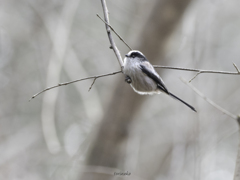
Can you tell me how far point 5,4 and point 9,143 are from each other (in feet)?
8.48

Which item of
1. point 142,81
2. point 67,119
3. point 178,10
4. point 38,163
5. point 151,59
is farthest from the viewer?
point 67,119

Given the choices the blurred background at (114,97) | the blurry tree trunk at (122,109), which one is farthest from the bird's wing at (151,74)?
the blurry tree trunk at (122,109)

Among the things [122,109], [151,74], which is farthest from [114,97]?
[151,74]

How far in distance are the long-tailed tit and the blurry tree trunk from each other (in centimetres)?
151

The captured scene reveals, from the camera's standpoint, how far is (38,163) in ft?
15.1

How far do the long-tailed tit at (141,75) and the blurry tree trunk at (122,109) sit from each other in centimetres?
151

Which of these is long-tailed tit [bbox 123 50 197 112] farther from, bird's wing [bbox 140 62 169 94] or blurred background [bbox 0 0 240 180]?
blurred background [bbox 0 0 240 180]

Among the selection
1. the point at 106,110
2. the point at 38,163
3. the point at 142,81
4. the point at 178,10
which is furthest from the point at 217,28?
the point at 38,163

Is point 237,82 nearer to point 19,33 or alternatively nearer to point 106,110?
point 106,110

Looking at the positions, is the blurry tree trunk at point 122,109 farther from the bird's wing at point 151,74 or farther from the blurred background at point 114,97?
the bird's wing at point 151,74

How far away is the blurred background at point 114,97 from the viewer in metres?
3.38

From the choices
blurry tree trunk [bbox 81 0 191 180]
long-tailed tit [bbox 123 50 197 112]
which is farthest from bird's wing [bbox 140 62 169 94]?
blurry tree trunk [bbox 81 0 191 180]

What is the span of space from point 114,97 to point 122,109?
0.18 metres

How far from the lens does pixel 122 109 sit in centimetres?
358
